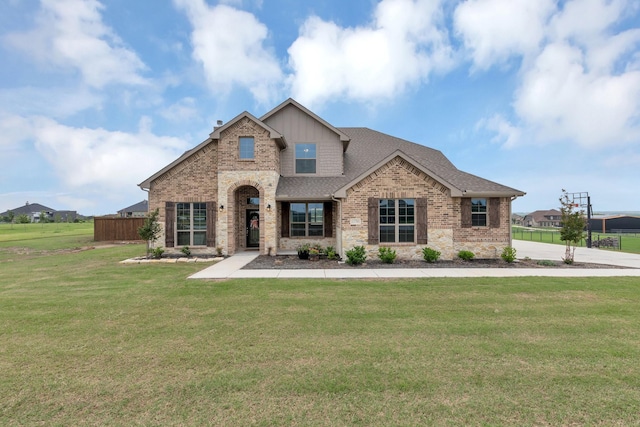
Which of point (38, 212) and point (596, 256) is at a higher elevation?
point (38, 212)

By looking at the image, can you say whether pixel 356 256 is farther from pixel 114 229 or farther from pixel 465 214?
pixel 114 229

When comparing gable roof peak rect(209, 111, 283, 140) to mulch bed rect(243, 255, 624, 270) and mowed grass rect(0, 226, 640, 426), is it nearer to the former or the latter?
mulch bed rect(243, 255, 624, 270)

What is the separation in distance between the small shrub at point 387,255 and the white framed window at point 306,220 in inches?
165

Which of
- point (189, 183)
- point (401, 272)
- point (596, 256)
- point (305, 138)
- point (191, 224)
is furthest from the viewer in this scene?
point (305, 138)

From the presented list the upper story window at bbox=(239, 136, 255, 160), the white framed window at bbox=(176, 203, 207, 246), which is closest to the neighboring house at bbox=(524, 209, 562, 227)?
the upper story window at bbox=(239, 136, 255, 160)

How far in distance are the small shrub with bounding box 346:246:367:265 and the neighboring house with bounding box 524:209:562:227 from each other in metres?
88.2

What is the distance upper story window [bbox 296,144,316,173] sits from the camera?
1577cm

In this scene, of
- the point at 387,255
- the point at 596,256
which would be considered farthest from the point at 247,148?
the point at 596,256

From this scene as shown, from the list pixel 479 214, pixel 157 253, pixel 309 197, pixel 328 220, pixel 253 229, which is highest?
pixel 309 197

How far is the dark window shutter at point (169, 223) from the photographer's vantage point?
46.5 feet

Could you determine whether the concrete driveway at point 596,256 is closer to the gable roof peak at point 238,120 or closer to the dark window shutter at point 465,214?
the dark window shutter at point 465,214

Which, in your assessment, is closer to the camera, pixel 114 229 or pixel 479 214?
pixel 479 214

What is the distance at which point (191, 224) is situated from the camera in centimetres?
1439

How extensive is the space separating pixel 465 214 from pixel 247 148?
1103 centimetres
